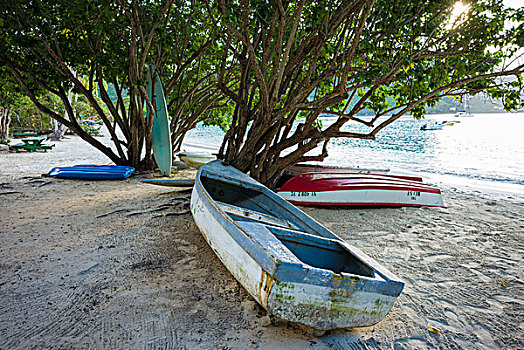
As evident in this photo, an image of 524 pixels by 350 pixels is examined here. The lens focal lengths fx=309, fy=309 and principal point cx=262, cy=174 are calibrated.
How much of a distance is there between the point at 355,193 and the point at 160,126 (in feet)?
15.0

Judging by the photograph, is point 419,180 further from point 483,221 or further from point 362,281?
point 362,281

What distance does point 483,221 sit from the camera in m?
4.96

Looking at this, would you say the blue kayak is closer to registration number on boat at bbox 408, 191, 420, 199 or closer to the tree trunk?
registration number on boat at bbox 408, 191, 420, 199

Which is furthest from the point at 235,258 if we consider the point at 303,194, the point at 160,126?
the point at 160,126

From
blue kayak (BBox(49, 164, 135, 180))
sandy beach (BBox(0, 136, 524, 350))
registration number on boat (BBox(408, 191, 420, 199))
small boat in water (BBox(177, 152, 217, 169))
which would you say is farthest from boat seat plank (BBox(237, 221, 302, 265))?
small boat in water (BBox(177, 152, 217, 169))

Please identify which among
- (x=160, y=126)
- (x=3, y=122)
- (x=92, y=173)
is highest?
(x=160, y=126)

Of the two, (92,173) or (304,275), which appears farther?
(92,173)

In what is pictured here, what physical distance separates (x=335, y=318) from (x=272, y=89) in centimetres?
370

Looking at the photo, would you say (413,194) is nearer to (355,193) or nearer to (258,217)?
(355,193)

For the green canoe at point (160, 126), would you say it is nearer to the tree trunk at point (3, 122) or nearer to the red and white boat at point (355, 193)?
the red and white boat at point (355, 193)

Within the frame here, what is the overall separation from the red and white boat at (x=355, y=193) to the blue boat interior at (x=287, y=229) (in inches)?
54.4

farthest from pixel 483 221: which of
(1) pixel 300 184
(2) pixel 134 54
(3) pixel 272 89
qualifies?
(2) pixel 134 54

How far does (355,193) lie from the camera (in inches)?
211

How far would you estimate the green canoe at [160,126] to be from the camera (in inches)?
276
